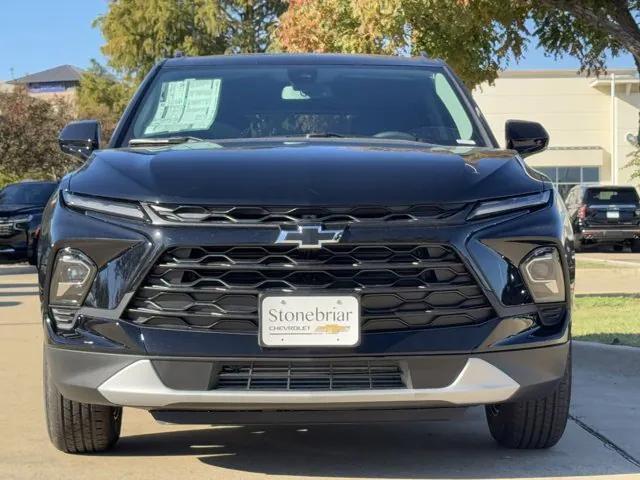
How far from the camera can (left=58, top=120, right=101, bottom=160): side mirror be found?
5.66 meters

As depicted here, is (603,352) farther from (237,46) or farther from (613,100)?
(613,100)

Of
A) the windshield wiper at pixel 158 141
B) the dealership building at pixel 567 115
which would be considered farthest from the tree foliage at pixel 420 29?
the dealership building at pixel 567 115

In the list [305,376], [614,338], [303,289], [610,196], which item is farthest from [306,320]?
[610,196]

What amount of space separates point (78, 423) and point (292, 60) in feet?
7.62

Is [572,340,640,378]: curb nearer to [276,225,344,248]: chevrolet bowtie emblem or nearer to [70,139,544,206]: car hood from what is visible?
[70,139,544,206]: car hood

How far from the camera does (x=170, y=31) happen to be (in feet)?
131

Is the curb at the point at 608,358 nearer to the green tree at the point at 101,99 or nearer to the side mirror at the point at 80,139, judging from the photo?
the side mirror at the point at 80,139

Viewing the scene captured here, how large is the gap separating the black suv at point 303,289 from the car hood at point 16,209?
1700cm

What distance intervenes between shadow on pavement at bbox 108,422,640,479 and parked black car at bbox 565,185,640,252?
22866mm

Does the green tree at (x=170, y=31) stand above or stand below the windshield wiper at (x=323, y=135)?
above

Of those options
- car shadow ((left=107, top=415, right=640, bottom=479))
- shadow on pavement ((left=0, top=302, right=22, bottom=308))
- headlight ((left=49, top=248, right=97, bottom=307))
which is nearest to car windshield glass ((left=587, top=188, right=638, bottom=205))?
shadow on pavement ((left=0, top=302, right=22, bottom=308))

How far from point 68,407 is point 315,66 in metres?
2.29

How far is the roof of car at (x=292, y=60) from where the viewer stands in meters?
6.06

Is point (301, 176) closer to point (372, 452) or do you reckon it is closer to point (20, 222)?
point (372, 452)
